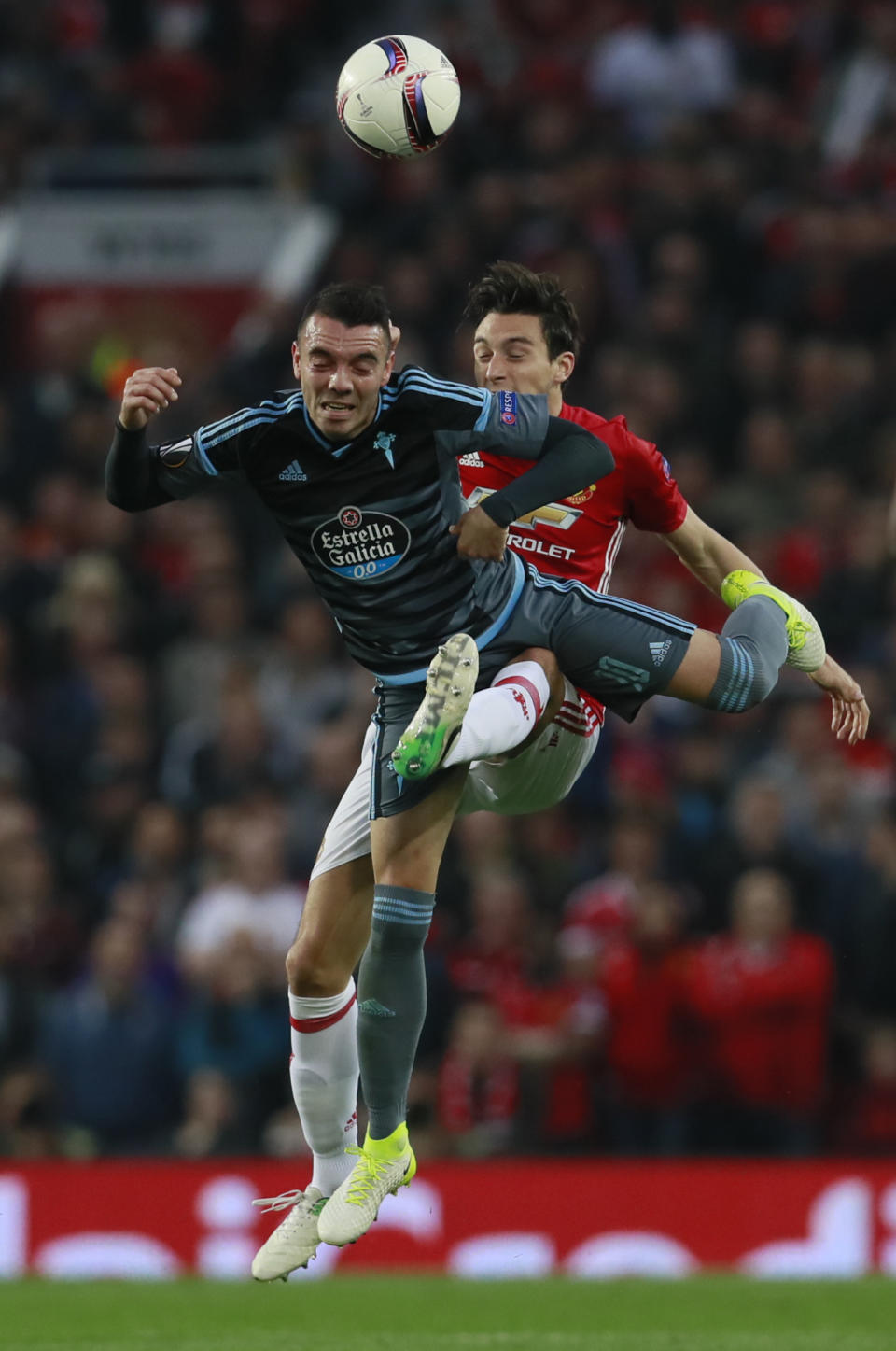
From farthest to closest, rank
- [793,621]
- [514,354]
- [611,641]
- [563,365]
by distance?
[563,365]
[514,354]
[793,621]
[611,641]

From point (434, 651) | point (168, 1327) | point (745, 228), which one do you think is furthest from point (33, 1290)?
point (745, 228)

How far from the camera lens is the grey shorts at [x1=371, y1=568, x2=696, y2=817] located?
249 inches

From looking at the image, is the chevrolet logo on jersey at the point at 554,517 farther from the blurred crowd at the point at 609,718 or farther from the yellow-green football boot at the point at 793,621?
the blurred crowd at the point at 609,718

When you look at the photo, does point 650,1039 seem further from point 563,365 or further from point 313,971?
point 563,365

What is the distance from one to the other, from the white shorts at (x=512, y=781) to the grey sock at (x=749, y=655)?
0.47 metres

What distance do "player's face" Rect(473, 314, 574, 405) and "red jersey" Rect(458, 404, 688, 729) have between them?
0.14m

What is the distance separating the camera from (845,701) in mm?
6895

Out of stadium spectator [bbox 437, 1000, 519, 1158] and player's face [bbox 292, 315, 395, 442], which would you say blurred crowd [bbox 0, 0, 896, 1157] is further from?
player's face [bbox 292, 315, 395, 442]

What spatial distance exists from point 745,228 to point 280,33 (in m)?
4.21

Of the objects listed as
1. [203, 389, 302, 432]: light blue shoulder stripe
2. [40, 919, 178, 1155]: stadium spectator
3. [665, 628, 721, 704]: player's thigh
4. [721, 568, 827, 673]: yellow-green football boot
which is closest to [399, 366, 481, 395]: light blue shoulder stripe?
[203, 389, 302, 432]: light blue shoulder stripe

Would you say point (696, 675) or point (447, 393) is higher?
point (447, 393)

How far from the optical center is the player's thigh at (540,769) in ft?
21.7

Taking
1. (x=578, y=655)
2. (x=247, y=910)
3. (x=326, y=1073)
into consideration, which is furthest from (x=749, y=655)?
(x=247, y=910)

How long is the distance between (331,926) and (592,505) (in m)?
1.51
